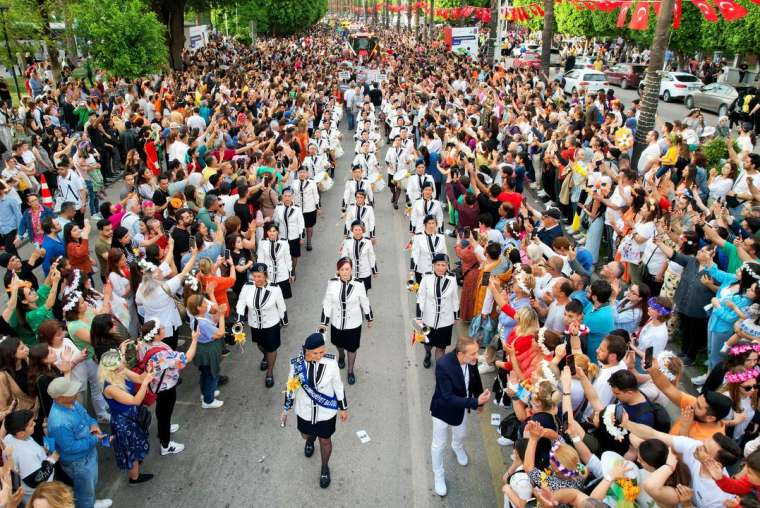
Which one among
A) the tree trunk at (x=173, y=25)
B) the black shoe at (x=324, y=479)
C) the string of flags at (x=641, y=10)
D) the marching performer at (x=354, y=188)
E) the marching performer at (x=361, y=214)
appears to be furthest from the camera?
the tree trunk at (x=173, y=25)

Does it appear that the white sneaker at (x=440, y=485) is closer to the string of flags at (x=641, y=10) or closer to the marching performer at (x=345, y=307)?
the marching performer at (x=345, y=307)

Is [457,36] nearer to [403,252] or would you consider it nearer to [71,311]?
[403,252]

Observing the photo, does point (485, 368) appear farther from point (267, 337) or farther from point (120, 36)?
point (120, 36)

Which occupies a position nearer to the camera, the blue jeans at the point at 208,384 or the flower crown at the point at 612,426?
the flower crown at the point at 612,426

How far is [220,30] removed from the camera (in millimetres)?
70125

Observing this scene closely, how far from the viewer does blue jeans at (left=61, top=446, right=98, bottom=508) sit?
4773 mm

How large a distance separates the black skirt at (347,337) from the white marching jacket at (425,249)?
1842 mm

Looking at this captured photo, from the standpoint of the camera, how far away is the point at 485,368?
726cm

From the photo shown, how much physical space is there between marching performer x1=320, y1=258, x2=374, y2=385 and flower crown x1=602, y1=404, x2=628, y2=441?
10.0 ft

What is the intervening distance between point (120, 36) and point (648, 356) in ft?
59.8

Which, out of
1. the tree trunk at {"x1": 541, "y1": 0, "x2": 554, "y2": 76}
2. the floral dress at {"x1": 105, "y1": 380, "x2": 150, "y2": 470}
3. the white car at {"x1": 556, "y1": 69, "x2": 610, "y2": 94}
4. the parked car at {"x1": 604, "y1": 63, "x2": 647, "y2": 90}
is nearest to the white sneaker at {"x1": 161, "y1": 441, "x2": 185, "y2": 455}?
the floral dress at {"x1": 105, "y1": 380, "x2": 150, "y2": 470}

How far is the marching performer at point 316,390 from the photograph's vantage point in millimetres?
5133

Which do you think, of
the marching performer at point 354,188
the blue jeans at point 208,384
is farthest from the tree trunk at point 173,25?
the blue jeans at point 208,384

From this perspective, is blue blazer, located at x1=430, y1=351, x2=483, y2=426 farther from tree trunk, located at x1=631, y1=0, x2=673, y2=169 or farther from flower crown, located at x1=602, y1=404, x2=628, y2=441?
tree trunk, located at x1=631, y1=0, x2=673, y2=169
